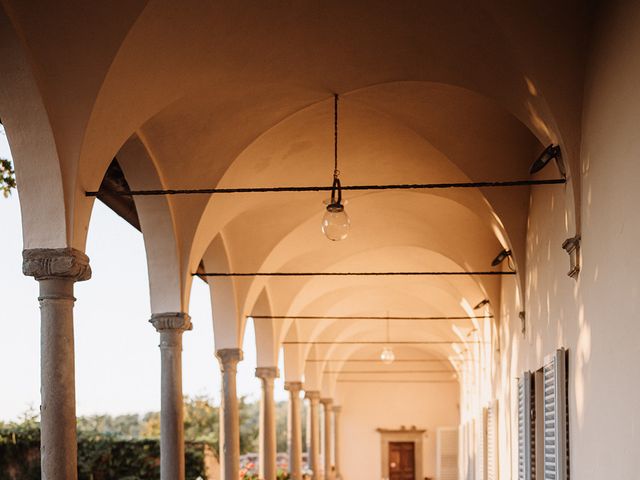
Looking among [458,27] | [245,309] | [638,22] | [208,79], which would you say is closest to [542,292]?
[458,27]

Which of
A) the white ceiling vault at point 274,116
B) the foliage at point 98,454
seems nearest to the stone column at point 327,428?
the foliage at point 98,454

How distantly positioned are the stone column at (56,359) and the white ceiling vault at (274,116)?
25 cm

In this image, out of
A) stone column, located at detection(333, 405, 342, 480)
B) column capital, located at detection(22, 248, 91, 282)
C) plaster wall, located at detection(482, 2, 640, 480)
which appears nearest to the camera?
plaster wall, located at detection(482, 2, 640, 480)

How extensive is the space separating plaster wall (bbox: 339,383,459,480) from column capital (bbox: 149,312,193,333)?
2724cm

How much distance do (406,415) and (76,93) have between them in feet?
105

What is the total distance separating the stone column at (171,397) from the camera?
11781mm

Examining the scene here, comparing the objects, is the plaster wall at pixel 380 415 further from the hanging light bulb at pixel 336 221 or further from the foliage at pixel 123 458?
the hanging light bulb at pixel 336 221

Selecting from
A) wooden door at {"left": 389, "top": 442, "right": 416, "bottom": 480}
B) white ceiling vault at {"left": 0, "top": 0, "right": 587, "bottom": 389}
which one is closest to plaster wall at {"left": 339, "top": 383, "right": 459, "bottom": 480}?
wooden door at {"left": 389, "top": 442, "right": 416, "bottom": 480}

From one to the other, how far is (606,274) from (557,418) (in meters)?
2.25

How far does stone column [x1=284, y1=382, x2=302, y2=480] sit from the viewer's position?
2356 centimetres

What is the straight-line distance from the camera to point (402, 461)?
38.8m

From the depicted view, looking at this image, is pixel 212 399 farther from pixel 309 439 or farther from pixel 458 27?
pixel 458 27

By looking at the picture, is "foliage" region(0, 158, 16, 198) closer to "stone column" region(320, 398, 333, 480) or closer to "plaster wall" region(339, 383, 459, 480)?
"stone column" region(320, 398, 333, 480)

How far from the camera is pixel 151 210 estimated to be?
38.9 feet
